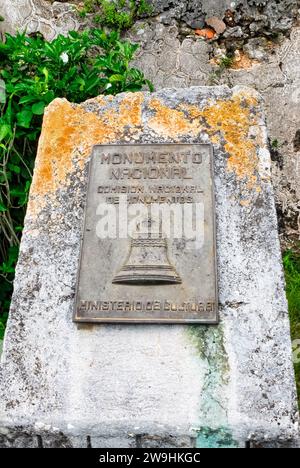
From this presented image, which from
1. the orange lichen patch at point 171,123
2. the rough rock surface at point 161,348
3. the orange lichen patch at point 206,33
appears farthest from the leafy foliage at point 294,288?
the orange lichen patch at point 206,33

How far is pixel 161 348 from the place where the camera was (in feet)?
6.42

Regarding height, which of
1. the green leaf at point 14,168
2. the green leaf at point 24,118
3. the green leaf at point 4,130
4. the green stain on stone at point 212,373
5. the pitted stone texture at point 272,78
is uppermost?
the pitted stone texture at point 272,78

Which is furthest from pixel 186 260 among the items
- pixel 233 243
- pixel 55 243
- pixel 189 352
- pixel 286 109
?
pixel 286 109

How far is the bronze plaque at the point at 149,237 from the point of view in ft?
6.58

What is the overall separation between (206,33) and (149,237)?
2097 millimetres

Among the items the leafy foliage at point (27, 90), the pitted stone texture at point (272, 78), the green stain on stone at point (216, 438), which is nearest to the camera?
the green stain on stone at point (216, 438)

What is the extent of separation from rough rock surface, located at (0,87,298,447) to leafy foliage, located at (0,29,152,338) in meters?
0.75

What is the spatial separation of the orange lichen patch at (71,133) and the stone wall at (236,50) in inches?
48.3

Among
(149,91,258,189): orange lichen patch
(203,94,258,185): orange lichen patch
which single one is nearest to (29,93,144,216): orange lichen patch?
(149,91,258,189): orange lichen patch

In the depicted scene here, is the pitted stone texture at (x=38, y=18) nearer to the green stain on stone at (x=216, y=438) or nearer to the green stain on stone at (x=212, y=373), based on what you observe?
the green stain on stone at (x=212, y=373)

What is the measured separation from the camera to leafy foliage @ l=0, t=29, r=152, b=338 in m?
3.00

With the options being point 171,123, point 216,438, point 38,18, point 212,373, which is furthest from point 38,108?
point 216,438

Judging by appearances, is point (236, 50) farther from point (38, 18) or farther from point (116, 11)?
point (38, 18)

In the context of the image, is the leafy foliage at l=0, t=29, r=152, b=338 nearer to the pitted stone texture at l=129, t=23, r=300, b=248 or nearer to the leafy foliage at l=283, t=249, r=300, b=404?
the pitted stone texture at l=129, t=23, r=300, b=248
